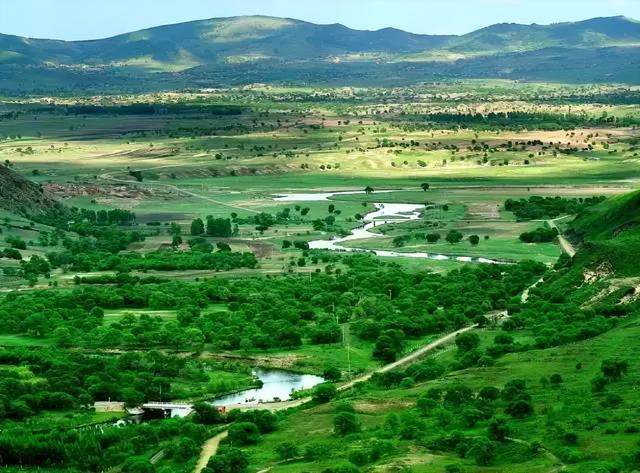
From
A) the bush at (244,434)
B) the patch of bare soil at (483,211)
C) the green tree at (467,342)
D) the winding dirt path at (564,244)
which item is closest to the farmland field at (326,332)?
the bush at (244,434)

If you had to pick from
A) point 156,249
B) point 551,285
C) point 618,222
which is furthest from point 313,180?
point 551,285

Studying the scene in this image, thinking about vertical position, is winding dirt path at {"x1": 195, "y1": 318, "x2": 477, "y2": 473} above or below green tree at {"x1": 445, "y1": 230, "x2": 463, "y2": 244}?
above

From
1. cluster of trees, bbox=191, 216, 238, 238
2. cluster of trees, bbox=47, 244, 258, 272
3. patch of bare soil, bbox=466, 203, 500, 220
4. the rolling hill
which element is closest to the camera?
cluster of trees, bbox=47, 244, 258, 272

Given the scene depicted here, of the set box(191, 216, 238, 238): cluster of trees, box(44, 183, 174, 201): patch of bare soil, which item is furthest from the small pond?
box(44, 183, 174, 201): patch of bare soil

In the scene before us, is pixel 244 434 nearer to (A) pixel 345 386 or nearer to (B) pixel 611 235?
(A) pixel 345 386

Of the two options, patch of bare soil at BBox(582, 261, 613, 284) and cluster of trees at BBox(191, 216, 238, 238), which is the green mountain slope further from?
cluster of trees at BBox(191, 216, 238, 238)

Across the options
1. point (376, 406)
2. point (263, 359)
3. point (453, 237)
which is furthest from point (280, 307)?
point (453, 237)

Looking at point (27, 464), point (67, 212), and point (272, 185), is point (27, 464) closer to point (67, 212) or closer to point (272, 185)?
point (67, 212)
